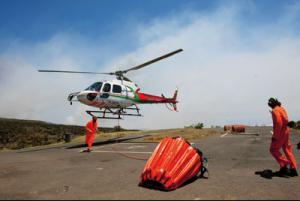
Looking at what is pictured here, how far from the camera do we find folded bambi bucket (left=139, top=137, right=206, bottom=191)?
5.93m

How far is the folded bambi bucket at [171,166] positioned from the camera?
593 centimetres

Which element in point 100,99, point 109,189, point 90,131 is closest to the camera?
point 109,189

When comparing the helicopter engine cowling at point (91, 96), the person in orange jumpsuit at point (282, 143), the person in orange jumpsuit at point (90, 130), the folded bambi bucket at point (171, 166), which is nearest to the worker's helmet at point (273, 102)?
the person in orange jumpsuit at point (282, 143)

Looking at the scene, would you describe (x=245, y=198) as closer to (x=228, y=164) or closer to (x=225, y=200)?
(x=225, y=200)

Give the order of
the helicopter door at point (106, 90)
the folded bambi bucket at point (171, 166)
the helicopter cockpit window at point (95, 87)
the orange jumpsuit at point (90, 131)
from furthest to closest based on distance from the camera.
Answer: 1. the helicopter door at point (106, 90)
2. the helicopter cockpit window at point (95, 87)
3. the orange jumpsuit at point (90, 131)
4. the folded bambi bucket at point (171, 166)

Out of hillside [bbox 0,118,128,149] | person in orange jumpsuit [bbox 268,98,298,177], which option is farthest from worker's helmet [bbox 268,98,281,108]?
hillside [bbox 0,118,128,149]

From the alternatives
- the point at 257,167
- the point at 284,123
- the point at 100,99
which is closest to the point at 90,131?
the point at 100,99

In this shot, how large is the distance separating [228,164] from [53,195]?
6.17 meters

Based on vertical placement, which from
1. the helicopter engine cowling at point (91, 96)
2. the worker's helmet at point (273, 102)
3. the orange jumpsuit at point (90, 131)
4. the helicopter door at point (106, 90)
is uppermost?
the helicopter door at point (106, 90)

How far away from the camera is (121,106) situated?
22.1 meters

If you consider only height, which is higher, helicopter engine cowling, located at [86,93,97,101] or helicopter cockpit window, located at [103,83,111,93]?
helicopter cockpit window, located at [103,83,111,93]

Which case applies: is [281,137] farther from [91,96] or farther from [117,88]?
[117,88]

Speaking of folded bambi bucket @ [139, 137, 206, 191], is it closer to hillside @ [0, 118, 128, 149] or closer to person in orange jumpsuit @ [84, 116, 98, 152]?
person in orange jumpsuit @ [84, 116, 98, 152]

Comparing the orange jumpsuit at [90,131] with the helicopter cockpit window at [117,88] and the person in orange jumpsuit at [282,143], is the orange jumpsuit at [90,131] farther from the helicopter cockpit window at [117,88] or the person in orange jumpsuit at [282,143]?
the person in orange jumpsuit at [282,143]
